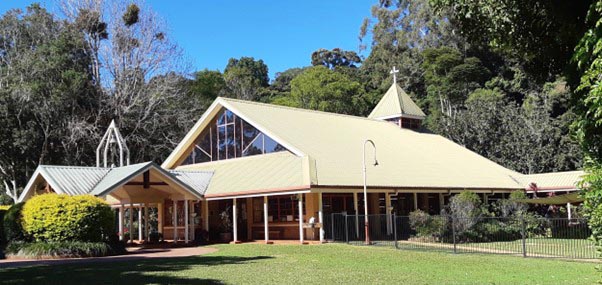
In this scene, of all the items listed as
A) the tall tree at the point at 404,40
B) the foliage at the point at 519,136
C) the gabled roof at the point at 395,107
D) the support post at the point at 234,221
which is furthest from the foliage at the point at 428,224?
the tall tree at the point at 404,40

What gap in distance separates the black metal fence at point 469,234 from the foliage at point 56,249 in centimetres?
899

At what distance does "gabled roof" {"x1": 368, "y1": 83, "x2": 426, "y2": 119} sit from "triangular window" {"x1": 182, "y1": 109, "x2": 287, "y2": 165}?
12.5 m

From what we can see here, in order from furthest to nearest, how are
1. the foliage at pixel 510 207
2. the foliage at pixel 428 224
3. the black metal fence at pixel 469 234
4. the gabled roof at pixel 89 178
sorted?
the foliage at pixel 510 207
the foliage at pixel 428 224
the gabled roof at pixel 89 178
the black metal fence at pixel 469 234

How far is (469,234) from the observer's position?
24.3 meters

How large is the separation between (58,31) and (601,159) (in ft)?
142

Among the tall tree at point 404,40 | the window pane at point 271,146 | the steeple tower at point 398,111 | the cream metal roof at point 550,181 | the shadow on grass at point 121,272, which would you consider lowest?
the shadow on grass at point 121,272

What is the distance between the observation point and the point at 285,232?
26406 millimetres

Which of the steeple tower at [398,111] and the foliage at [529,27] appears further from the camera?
the steeple tower at [398,111]

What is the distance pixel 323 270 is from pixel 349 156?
1393 cm

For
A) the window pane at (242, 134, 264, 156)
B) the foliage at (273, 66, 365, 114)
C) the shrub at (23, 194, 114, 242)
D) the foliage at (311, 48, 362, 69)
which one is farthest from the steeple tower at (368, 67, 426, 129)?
the foliage at (311, 48, 362, 69)

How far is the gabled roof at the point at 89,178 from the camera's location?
73.6 feet

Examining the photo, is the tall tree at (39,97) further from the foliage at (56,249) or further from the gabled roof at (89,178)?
the foliage at (56,249)

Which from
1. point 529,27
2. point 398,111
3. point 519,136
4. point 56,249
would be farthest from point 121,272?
point 519,136

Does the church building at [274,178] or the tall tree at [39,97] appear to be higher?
the tall tree at [39,97]
